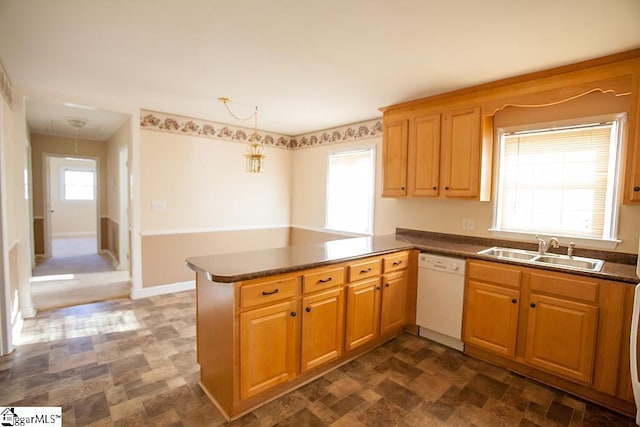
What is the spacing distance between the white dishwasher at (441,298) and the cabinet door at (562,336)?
561mm

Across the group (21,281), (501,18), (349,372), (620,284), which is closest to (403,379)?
(349,372)

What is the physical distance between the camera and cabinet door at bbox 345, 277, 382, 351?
8.51 ft

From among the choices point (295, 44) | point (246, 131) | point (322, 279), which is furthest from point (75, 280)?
point (295, 44)

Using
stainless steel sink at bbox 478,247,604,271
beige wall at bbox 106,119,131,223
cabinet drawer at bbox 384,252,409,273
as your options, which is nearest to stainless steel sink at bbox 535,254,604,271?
stainless steel sink at bbox 478,247,604,271

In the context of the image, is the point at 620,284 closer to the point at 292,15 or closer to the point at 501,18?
the point at 501,18

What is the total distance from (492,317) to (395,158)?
6.07ft

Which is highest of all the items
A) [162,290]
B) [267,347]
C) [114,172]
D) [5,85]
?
[5,85]

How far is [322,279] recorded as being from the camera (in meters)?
2.34

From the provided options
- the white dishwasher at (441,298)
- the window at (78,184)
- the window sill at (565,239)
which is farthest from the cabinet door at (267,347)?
the window at (78,184)

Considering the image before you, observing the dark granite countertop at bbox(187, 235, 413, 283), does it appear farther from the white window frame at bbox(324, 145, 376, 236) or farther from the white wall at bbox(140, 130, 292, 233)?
the white wall at bbox(140, 130, 292, 233)

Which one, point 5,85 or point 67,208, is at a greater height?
point 5,85

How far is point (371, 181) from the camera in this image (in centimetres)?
431

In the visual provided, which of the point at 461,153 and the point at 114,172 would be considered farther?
the point at 114,172

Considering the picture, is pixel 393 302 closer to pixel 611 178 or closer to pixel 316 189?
pixel 611 178
